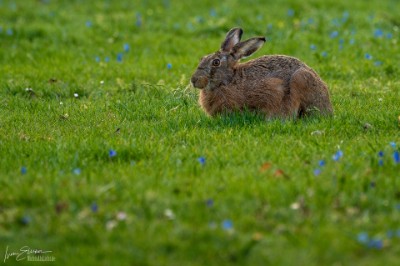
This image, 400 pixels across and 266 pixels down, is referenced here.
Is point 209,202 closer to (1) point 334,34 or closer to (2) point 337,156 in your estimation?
(2) point 337,156

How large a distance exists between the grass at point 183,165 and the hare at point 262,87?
263mm

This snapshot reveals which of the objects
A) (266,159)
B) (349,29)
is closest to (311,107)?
(266,159)

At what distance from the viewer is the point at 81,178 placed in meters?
6.57

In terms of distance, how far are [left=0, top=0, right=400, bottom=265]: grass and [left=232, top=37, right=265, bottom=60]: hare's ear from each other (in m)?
0.92

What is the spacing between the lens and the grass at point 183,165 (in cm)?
546

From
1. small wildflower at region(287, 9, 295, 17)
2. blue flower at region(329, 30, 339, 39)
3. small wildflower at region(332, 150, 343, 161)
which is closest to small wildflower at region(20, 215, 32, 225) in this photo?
small wildflower at region(332, 150, 343, 161)

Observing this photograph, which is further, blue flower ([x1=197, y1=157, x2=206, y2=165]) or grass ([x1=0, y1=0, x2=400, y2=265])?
blue flower ([x1=197, y1=157, x2=206, y2=165])

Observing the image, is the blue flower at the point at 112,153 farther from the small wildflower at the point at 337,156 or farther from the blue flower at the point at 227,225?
the small wildflower at the point at 337,156

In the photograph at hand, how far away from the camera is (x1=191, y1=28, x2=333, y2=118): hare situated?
346 inches

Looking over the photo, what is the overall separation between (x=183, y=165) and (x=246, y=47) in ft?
8.94

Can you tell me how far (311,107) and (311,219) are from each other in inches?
128

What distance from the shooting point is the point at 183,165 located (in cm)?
698

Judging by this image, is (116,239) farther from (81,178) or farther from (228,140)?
(228,140)

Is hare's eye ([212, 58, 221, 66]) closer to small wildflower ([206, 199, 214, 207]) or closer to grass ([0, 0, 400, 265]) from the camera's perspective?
grass ([0, 0, 400, 265])
